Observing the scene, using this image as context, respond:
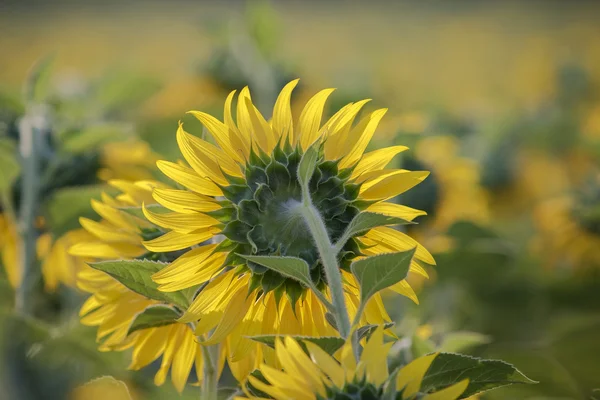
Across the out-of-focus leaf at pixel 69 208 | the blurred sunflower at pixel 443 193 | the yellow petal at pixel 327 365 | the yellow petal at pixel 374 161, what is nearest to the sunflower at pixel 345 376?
the yellow petal at pixel 327 365

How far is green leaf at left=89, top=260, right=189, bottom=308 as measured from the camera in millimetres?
362

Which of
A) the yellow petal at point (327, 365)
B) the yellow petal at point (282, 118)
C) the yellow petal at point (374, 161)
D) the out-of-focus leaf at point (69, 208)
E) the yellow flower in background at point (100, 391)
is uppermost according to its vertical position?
the yellow petal at point (282, 118)

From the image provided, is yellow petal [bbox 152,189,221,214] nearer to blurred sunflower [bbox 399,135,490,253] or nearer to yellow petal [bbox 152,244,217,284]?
yellow petal [bbox 152,244,217,284]

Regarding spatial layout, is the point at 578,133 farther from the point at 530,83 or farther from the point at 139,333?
the point at 139,333

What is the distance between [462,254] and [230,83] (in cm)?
52

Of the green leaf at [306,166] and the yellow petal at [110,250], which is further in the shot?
the yellow petal at [110,250]

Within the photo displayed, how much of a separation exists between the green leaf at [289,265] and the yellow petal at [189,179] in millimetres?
59

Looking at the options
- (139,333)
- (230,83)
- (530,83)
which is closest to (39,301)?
(139,333)

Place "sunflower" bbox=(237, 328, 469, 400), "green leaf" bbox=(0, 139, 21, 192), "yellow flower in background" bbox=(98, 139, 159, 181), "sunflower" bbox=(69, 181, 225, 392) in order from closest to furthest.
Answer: "sunflower" bbox=(237, 328, 469, 400)
"sunflower" bbox=(69, 181, 225, 392)
"green leaf" bbox=(0, 139, 21, 192)
"yellow flower in background" bbox=(98, 139, 159, 181)

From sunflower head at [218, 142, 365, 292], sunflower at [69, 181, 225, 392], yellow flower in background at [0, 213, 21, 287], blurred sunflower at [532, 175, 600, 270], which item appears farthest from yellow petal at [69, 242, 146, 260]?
blurred sunflower at [532, 175, 600, 270]

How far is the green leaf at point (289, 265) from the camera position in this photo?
0.32m

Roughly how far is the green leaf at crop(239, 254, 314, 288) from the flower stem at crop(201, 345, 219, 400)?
79 millimetres

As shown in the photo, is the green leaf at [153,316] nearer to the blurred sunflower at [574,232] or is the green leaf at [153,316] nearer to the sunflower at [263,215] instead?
the sunflower at [263,215]

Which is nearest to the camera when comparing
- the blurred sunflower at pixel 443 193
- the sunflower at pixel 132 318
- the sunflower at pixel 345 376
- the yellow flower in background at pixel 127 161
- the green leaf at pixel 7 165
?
the sunflower at pixel 345 376
